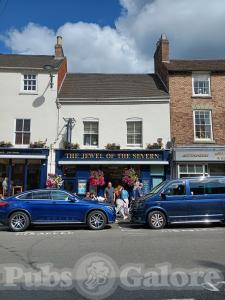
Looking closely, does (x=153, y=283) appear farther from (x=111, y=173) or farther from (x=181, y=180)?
(x=111, y=173)

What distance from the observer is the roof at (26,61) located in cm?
2334

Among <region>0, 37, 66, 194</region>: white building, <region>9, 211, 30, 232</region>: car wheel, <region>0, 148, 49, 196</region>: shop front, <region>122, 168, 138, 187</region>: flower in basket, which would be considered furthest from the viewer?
<region>0, 37, 66, 194</region>: white building

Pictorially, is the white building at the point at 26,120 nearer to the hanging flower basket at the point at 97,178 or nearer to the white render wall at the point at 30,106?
the white render wall at the point at 30,106

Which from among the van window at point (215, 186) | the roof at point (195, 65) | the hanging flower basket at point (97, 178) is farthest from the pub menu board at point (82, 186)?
the van window at point (215, 186)

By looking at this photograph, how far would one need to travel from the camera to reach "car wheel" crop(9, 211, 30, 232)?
14.0 m

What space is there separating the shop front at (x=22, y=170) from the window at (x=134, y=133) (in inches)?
193

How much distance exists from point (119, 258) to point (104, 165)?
14.1m

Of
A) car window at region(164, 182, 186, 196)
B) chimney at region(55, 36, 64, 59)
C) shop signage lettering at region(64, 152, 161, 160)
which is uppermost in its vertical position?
chimney at region(55, 36, 64, 59)

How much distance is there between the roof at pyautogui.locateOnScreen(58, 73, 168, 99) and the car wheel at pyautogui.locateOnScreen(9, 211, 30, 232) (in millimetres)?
10575

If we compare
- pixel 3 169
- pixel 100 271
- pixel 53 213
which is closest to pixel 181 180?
pixel 53 213

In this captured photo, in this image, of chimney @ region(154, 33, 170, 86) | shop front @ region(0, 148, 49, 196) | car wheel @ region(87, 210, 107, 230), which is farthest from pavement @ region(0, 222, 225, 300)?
chimney @ region(154, 33, 170, 86)

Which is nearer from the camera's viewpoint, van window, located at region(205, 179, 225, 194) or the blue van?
the blue van

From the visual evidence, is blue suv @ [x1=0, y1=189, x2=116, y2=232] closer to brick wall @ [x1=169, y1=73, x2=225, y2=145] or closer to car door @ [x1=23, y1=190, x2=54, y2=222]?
car door @ [x1=23, y1=190, x2=54, y2=222]

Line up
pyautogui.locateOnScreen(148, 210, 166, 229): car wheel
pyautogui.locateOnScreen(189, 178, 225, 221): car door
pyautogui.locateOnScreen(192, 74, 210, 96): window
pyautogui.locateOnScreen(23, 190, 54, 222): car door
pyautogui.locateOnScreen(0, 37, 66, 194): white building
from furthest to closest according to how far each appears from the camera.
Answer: pyautogui.locateOnScreen(192, 74, 210, 96): window
pyautogui.locateOnScreen(0, 37, 66, 194): white building
pyautogui.locateOnScreen(189, 178, 225, 221): car door
pyautogui.locateOnScreen(148, 210, 166, 229): car wheel
pyautogui.locateOnScreen(23, 190, 54, 222): car door
